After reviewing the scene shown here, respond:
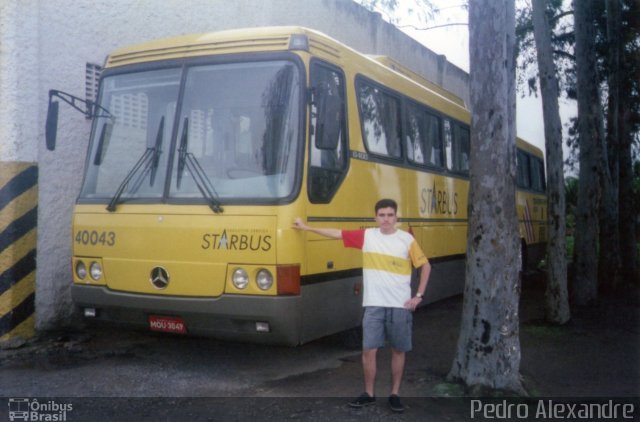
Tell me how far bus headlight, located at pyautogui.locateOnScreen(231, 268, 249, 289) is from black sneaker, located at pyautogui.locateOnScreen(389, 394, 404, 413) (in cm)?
152

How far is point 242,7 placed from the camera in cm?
1127

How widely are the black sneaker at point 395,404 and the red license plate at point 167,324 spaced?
1930 millimetres

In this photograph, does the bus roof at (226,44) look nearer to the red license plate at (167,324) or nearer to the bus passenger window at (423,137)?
the bus passenger window at (423,137)

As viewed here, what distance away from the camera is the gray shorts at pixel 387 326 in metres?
5.79

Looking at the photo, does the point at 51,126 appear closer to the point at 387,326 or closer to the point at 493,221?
the point at 387,326

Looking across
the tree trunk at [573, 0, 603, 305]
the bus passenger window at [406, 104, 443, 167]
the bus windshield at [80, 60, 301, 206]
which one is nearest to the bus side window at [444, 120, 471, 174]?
the bus passenger window at [406, 104, 443, 167]

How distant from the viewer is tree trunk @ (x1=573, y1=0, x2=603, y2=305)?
11.6 metres

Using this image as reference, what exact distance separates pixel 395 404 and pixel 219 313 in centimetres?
164

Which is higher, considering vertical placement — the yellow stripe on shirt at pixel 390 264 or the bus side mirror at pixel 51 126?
the bus side mirror at pixel 51 126

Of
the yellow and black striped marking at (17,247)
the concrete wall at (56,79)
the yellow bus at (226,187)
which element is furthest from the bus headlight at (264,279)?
the concrete wall at (56,79)

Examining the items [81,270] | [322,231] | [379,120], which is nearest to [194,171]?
[322,231]

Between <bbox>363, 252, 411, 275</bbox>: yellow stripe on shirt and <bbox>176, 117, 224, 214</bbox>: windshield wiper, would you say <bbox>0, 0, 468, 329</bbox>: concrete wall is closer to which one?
<bbox>176, 117, 224, 214</bbox>: windshield wiper

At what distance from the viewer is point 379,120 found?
8008 mm

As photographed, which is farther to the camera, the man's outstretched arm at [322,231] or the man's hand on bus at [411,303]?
the man's outstretched arm at [322,231]
